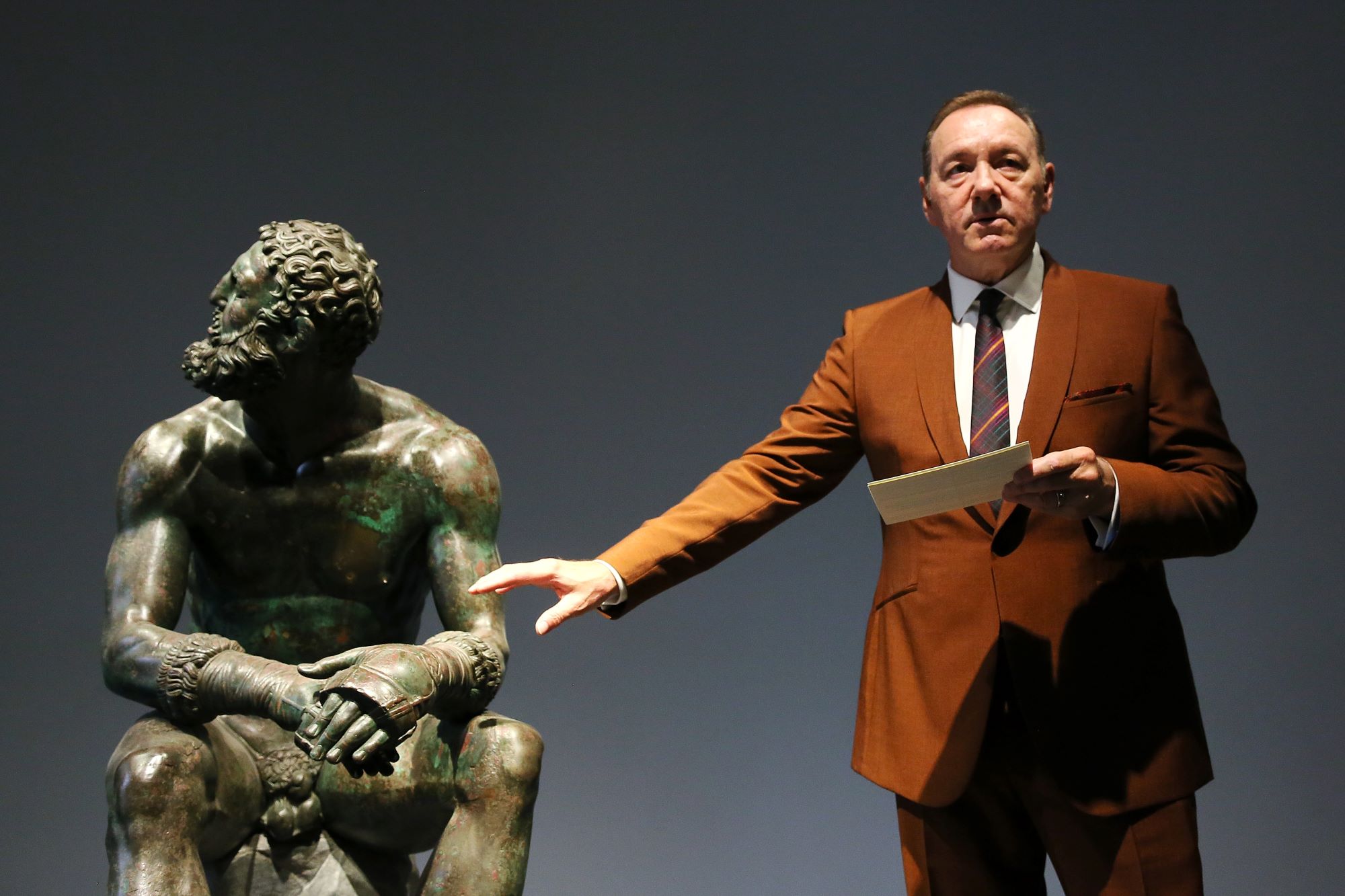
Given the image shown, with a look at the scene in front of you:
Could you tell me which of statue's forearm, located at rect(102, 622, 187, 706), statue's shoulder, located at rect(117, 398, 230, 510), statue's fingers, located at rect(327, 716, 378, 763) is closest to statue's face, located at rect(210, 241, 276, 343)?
statue's shoulder, located at rect(117, 398, 230, 510)

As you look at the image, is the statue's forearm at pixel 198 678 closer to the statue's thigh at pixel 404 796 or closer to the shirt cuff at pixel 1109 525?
the statue's thigh at pixel 404 796

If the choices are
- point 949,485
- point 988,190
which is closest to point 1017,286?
point 988,190

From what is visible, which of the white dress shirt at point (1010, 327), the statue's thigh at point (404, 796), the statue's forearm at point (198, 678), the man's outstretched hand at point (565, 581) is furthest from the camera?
the statue's thigh at point (404, 796)

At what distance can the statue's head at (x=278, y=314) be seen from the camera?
2.46m

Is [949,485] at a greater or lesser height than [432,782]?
greater

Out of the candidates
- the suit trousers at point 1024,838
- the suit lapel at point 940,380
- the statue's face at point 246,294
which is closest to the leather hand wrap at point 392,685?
the statue's face at point 246,294

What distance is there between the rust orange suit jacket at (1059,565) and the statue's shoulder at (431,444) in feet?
2.09

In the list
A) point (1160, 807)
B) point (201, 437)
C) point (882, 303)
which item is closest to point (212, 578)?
point (201, 437)

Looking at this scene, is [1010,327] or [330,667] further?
[330,667]

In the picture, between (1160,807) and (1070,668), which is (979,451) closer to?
(1070,668)

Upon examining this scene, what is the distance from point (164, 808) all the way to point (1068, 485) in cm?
144

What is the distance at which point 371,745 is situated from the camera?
7.02 feet

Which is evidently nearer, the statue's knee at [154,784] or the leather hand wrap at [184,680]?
the statue's knee at [154,784]

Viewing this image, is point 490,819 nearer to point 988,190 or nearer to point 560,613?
point 560,613
